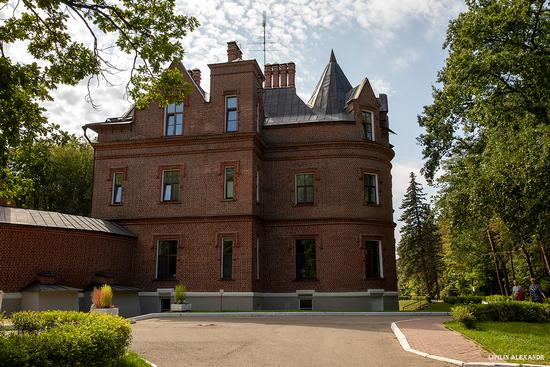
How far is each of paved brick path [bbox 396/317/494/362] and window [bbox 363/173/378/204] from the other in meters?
11.9

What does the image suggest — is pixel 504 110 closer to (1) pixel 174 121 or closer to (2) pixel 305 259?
(2) pixel 305 259

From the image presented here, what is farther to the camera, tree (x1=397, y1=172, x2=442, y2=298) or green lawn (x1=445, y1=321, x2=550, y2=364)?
tree (x1=397, y1=172, x2=442, y2=298)

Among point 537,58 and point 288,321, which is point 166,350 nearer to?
point 288,321

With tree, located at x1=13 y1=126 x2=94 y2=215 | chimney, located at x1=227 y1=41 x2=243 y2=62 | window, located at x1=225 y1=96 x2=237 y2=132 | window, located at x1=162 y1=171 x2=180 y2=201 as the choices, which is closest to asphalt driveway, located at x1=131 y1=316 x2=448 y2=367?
window, located at x1=162 y1=171 x2=180 y2=201

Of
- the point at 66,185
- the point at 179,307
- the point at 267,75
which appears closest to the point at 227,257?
the point at 179,307

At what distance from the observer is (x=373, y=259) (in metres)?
26.5

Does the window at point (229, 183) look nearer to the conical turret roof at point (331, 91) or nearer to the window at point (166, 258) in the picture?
the window at point (166, 258)

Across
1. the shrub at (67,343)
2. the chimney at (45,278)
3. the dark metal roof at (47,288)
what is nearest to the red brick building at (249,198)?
the dark metal roof at (47,288)

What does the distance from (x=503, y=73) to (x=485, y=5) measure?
3244 mm

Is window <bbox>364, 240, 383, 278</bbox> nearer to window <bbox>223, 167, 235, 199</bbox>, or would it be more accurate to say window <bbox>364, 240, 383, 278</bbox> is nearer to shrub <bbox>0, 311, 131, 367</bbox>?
window <bbox>223, 167, 235, 199</bbox>

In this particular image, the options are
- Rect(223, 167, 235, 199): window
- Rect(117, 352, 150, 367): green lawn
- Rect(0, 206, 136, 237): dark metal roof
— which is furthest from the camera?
Rect(223, 167, 235, 199): window

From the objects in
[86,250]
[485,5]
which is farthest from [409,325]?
[86,250]

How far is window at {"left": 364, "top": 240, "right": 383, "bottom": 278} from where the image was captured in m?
26.2

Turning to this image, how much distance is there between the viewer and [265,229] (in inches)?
1063
